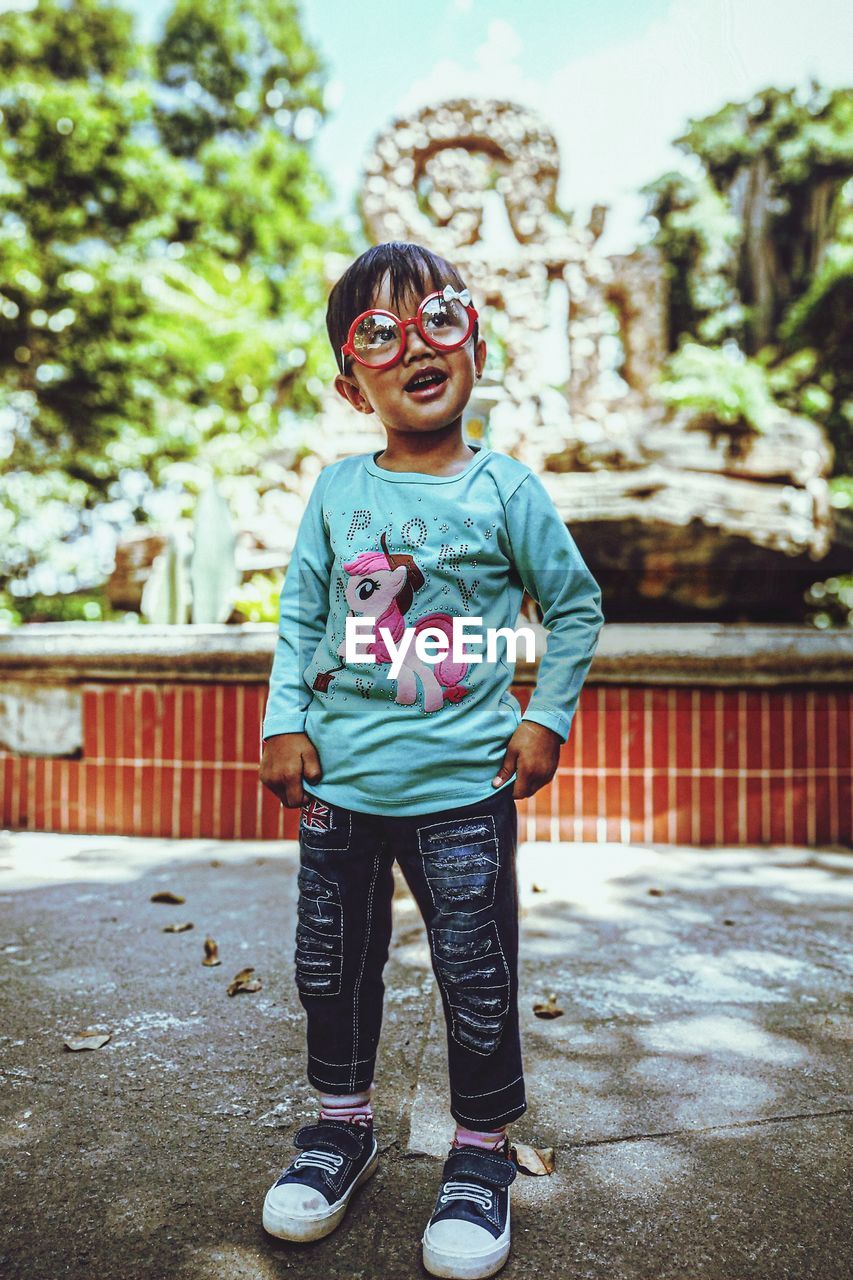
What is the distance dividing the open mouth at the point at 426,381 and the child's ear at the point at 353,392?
0.10 meters

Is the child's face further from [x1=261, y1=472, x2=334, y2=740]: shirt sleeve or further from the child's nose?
[x1=261, y1=472, x2=334, y2=740]: shirt sleeve

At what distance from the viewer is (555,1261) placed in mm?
1075

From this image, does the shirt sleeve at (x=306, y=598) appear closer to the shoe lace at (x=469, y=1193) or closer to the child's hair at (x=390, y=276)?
the child's hair at (x=390, y=276)

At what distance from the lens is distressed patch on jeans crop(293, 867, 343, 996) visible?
48.7 inches

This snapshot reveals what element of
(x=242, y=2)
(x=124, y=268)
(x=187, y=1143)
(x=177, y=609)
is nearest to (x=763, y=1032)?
(x=187, y=1143)

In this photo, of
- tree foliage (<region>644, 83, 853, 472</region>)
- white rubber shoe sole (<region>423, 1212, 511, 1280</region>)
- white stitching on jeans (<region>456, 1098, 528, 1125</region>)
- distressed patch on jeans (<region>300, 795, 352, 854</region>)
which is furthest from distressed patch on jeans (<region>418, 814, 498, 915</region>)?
tree foliage (<region>644, 83, 853, 472</region>)

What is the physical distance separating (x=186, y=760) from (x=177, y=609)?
146 centimetres

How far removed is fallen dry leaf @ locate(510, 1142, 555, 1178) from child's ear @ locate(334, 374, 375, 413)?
1.11 m

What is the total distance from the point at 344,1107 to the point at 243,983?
0.74m

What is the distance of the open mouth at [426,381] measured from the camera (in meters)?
1.30

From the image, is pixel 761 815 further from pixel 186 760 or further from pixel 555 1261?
pixel 555 1261

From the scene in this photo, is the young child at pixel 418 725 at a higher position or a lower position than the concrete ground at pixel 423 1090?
higher

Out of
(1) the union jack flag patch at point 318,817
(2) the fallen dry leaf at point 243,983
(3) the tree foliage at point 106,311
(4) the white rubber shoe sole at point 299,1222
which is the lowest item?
(2) the fallen dry leaf at point 243,983

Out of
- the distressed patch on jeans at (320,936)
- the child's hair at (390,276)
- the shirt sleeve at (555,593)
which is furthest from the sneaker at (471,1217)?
the child's hair at (390,276)
